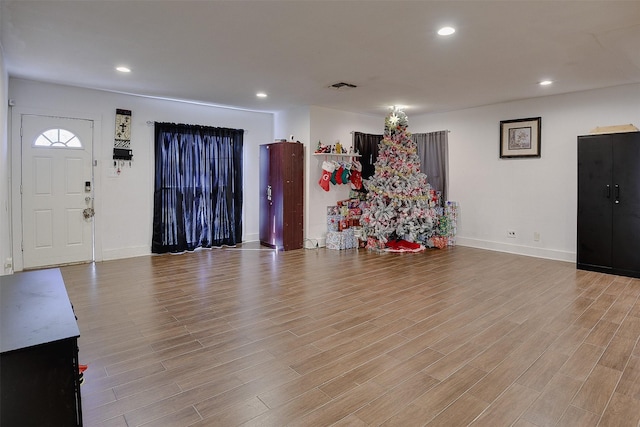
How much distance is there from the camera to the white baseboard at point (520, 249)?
581 cm

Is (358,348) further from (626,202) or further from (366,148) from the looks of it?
(366,148)

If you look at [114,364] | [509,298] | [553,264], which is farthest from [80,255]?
[553,264]

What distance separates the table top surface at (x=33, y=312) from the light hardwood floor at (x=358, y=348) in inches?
30.2

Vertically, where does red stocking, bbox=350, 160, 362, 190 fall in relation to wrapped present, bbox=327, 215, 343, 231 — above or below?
above

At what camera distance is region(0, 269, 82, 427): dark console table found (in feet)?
3.92

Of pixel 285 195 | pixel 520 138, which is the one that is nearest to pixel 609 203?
pixel 520 138

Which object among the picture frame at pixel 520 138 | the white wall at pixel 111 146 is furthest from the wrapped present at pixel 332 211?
the picture frame at pixel 520 138

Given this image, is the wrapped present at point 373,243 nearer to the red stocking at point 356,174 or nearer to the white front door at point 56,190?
the red stocking at point 356,174

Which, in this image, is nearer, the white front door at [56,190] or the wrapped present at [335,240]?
the white front door at [56,190]

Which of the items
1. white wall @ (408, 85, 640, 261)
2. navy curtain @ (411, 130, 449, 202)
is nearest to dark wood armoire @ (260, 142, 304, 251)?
navy curtain @ (411, 130, 449, 202)

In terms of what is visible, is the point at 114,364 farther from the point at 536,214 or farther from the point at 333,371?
the point at 536,214

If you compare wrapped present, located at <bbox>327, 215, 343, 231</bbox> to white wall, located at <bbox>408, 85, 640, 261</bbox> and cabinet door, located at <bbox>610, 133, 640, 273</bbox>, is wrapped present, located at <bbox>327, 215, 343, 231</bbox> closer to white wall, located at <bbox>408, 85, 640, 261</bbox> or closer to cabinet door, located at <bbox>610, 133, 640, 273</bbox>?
white wall, located at <bbox>408, 85, 640, 261</bbox>

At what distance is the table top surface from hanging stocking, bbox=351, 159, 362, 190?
578cm

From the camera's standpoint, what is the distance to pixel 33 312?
1487mm
